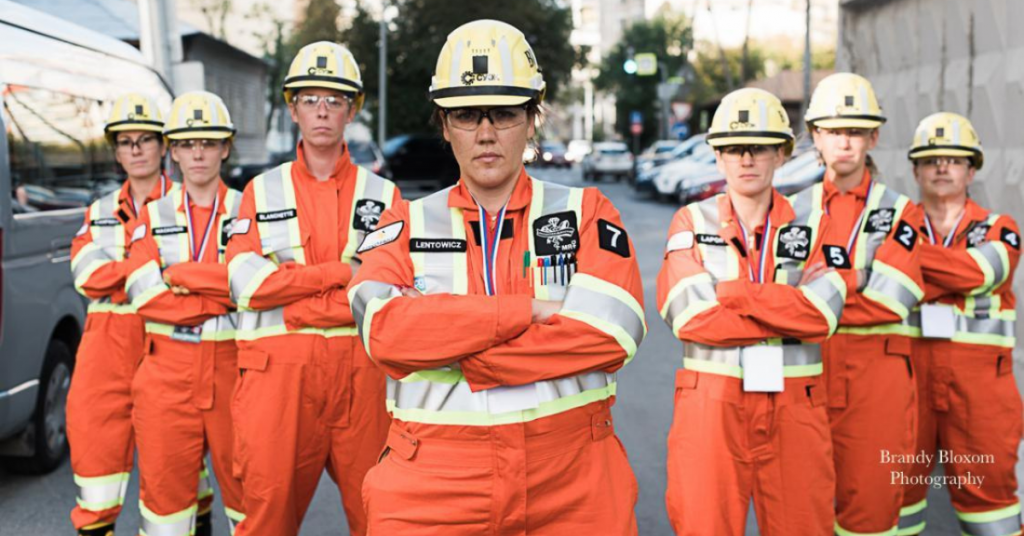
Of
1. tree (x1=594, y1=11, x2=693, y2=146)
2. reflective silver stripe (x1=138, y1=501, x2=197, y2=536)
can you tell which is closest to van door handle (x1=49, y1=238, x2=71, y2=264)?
reflective silver stripe (x1=138, y1=501, x2=197, y2=536)

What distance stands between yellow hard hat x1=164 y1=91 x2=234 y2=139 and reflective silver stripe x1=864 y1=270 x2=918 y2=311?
3.10 meters

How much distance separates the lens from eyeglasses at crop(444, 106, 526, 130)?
301 cm

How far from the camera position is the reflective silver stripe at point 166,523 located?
183 inches

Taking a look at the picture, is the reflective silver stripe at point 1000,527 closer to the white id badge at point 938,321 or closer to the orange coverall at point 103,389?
the white id badge at point 938,321

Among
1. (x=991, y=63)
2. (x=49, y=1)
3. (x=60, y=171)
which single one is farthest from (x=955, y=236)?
(x=49, y=1)

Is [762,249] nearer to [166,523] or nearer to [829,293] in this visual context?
[829,293]

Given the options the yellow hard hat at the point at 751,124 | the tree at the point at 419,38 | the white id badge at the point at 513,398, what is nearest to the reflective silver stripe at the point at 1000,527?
the yellow hard hat at the point at 751,124

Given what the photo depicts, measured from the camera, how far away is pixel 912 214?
4.80 meters

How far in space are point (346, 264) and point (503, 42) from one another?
5.39ft

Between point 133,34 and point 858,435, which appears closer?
point 858,435

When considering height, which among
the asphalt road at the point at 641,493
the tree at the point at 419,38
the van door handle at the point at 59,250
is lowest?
the asphalt road at the point at 641,493

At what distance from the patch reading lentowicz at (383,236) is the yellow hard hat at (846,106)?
251cm

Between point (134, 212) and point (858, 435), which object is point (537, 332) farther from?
point (134, 212)

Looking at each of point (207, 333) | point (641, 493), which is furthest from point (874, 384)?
point (207, 333)
